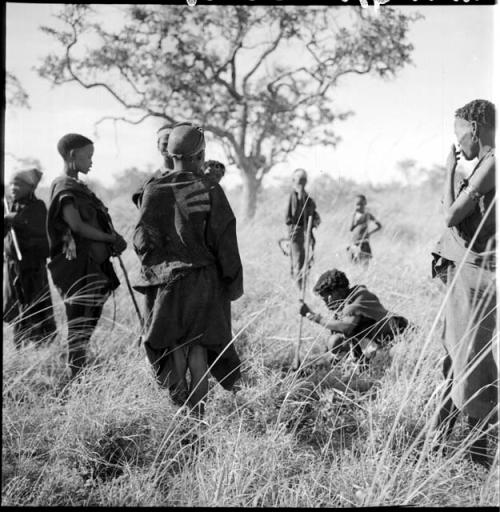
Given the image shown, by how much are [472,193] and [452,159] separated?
0.21 metres

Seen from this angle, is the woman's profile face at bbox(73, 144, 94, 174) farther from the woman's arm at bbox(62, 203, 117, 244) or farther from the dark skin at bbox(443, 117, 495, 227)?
the dark skin at bbox(443, 117, 495, 227)

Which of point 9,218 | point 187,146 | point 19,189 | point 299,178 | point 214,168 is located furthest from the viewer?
point 299,178

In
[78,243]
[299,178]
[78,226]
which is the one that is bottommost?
[78,243]

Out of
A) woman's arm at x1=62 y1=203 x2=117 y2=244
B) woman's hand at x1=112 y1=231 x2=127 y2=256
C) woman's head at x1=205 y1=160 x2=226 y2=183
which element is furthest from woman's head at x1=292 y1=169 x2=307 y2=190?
woman's arm at x1=62 y1=203 x2=117 y2=244

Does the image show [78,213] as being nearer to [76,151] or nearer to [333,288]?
[76,151]

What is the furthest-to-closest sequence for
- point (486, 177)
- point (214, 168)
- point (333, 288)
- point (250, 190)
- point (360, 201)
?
point (250, 190) → point (360, 201) → point (214, 168) → point (333, 288) → point (486, 177)

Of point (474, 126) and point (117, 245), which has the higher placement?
point (474, 126)

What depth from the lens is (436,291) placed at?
15.0 ft

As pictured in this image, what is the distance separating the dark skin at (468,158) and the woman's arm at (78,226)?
1888mm

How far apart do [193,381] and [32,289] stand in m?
2.13

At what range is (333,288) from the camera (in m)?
3.52

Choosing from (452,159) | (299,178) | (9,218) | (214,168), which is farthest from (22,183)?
(299,178)

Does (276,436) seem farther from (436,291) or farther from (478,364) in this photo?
(436,291)

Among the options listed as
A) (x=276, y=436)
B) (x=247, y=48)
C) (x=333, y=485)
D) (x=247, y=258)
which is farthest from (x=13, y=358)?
(x=247, y=48)
